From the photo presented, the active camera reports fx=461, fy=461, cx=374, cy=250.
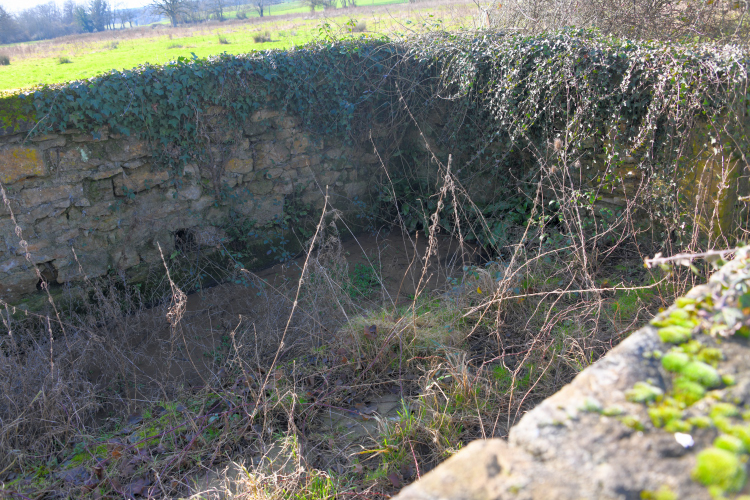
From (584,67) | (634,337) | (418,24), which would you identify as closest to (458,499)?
(634,337)

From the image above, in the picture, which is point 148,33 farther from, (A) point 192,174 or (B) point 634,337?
(B) point 634,337

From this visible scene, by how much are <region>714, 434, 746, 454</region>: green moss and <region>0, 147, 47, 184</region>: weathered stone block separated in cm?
480

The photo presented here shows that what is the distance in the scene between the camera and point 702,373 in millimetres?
1101

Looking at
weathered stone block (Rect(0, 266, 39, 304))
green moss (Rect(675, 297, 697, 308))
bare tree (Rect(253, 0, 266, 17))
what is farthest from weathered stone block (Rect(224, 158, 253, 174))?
bare tree (Rect(253, 0, 266, 17))

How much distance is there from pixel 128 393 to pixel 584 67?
4.64m

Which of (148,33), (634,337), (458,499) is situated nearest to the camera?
(458,499)

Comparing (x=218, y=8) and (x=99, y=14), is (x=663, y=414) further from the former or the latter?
(x=99, y=14)

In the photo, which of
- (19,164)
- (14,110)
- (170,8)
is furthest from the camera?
(170,8)

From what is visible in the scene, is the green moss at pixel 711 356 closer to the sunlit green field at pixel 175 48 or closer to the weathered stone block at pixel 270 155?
the weathered stone block at pixel 270 155

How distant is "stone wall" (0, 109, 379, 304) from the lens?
3980 mm

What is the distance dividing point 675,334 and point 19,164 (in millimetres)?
4685

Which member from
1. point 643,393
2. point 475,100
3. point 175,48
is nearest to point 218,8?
point 175,48

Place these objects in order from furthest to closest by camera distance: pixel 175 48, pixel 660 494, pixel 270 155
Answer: pixel 175 48, pixel 270 155, pixel 660 494

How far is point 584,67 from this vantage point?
4098 millimetres
